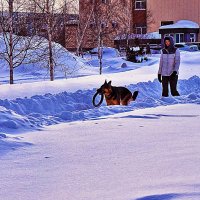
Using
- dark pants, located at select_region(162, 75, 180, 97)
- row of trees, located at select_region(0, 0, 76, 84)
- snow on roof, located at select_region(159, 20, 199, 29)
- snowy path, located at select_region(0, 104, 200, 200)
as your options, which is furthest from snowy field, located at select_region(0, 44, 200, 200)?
snow on roof, located at select_region(159, 20, 199, 29)

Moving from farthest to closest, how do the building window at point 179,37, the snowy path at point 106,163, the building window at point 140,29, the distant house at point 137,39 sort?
1. the building window at point 140,29
2. the building window at point 179,37
3. the distant house at point 137,39
4. the snowy path at point 106,163

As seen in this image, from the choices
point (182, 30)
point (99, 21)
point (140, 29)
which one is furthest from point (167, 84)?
point (140, 29)

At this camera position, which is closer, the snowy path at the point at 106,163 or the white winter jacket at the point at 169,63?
the snowy path at the point at 106,163

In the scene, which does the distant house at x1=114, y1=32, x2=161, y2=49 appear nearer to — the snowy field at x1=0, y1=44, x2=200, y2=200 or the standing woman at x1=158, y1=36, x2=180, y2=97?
the standing woman at x1=158, y1=36, x2=180, y2=97

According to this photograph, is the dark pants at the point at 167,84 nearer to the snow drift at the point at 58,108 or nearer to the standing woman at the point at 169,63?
the standing woman at the point at 169,63

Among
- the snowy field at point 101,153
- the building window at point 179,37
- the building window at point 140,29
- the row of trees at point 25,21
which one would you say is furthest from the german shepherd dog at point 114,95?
the building window at point 140,29

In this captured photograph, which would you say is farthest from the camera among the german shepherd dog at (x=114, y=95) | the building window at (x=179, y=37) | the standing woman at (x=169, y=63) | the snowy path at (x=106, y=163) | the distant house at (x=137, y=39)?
the building window at (x=179, y=37)

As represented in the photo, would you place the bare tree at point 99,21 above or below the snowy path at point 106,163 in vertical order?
above

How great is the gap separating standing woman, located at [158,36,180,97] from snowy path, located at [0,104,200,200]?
193 inches

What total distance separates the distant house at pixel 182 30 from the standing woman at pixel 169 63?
134ft

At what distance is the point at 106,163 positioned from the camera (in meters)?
5.19

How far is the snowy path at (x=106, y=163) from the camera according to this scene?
160 inches

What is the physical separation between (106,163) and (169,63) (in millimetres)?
8210

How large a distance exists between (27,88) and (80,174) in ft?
34.1
